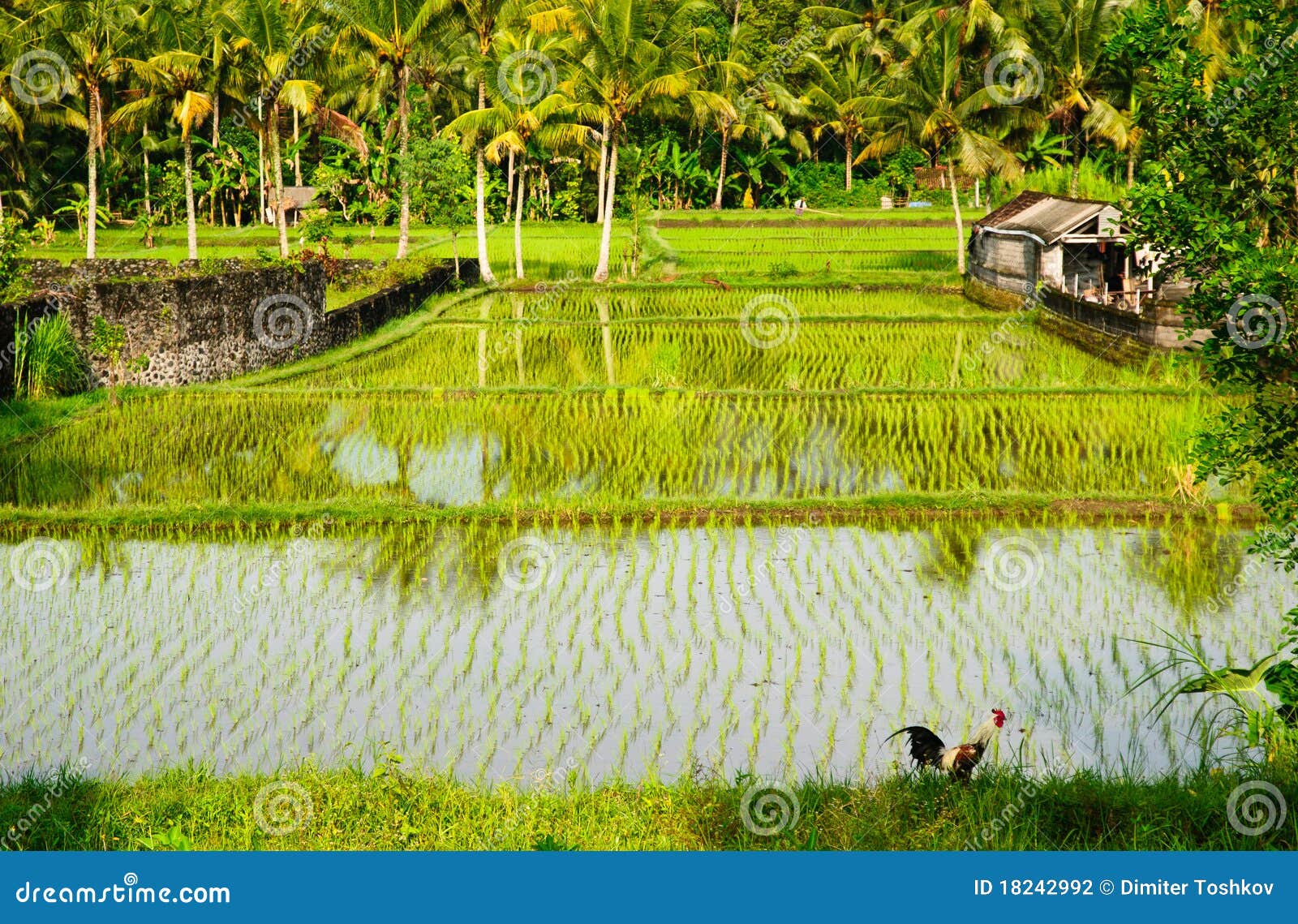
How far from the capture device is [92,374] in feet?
47.2

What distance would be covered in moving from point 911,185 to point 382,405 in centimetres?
3051

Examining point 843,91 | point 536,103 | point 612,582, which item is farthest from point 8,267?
point 843,91

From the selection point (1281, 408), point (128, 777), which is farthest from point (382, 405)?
point (1281, 408)

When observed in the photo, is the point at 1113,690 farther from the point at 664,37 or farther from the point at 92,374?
the point at 664,37

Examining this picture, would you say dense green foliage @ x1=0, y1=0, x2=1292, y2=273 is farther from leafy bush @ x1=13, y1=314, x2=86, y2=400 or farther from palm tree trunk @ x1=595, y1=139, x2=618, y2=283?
leafy bush @ x1=13, y1=314, x2=86, y2=400

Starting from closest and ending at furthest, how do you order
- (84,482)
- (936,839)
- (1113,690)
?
(936,839) → (1113,690) → (84,482)

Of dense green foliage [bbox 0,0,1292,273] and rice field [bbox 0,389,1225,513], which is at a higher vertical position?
dense green foliage [bbox 0,0,1292,273]

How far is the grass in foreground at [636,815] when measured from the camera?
15.1 feet

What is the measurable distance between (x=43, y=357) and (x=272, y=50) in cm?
1218

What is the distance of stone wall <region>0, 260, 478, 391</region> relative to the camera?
14.2 m
